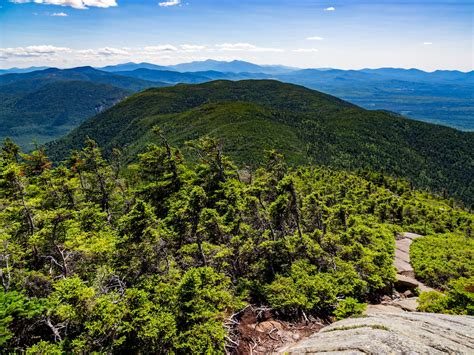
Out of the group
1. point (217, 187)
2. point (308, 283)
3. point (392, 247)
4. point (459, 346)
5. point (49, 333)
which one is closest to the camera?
point (459, 346)

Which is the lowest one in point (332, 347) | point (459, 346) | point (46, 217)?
point (332, 347)

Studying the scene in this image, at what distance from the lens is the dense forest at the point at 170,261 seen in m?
18.1

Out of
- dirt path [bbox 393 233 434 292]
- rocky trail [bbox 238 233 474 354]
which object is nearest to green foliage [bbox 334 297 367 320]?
rocky trail [bbox 238 233 474 354]

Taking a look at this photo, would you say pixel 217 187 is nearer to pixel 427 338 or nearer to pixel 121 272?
pixel 121 272

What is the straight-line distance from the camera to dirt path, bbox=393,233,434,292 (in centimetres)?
3527

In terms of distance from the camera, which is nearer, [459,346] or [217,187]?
[459,346]

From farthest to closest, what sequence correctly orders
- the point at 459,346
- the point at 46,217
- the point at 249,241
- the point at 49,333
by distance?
the point at 249,241 < the point at 46,217 < the point at 49,333 < the point at 459,346

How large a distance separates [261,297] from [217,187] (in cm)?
1473

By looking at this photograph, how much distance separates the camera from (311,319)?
2469 cm

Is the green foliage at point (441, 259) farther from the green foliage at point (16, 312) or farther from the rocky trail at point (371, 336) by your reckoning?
the green foliage at point (16, 312)

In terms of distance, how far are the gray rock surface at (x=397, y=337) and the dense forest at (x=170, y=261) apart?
5.09 metres

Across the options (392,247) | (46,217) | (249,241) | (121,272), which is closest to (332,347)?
(249,241)

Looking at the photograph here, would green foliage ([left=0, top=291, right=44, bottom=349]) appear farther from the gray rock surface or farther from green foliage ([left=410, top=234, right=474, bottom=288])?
green foliage ([left=410, top=234, right=474, bottom=288])

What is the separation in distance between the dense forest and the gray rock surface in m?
5.09
